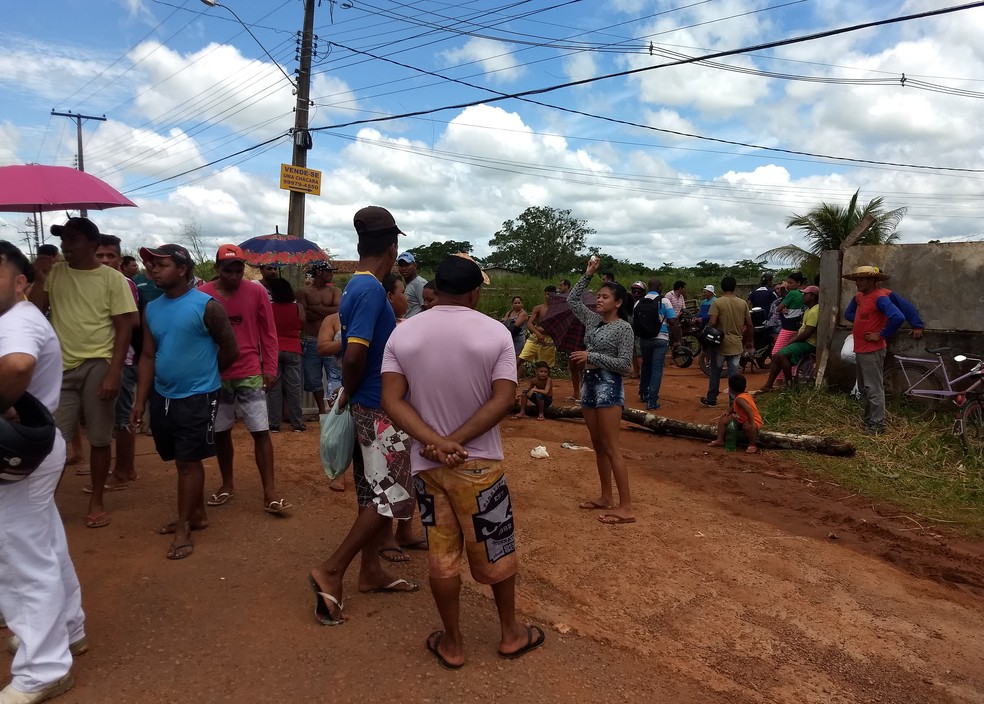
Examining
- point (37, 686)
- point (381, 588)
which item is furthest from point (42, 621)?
point (381, 588)

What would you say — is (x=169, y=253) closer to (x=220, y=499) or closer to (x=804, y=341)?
(x=220, y=499)

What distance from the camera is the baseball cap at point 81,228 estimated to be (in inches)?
159

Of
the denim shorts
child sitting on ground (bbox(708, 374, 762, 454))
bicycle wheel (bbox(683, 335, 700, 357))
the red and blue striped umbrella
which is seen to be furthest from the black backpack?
bicycle wheel (bbox(683, 335, 700, 357))

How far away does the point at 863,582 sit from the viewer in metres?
3.93

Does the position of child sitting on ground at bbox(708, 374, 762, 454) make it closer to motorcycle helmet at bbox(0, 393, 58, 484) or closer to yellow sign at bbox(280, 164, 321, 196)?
motorcycle helmet at bbox(0, 393, 58, 484)

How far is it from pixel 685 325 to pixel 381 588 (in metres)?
13.1

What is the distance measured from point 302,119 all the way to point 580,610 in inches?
422

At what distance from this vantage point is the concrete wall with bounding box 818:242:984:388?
7633mm

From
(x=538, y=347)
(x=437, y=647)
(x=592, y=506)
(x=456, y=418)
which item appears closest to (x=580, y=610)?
(x=437, y=647)

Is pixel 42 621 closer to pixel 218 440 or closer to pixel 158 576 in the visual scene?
pixel 158 576

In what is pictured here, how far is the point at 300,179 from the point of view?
11.3 meters

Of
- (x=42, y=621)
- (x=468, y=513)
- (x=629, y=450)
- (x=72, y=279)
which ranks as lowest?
(x=629, y=450)

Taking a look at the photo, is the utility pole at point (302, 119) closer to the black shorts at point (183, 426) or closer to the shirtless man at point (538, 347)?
the shirtless man at point (538, 347)

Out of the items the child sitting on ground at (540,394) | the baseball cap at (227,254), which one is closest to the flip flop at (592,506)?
the baseball cap at (227,254)
